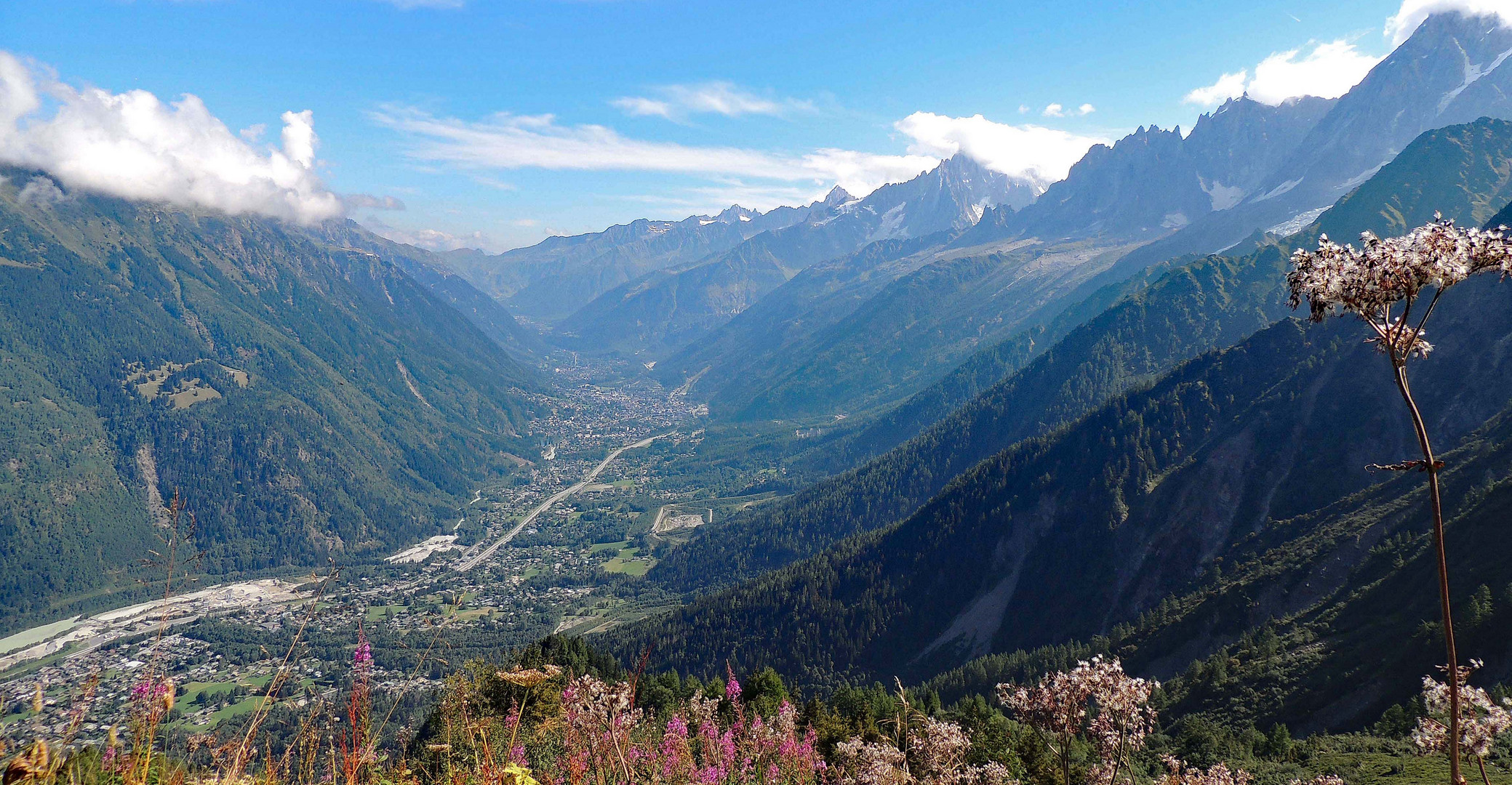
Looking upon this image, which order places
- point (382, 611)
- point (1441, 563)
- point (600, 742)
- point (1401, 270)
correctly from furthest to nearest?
point (382, 611)
point (600, 742)
point (1401, 270)
point (1441, 563)

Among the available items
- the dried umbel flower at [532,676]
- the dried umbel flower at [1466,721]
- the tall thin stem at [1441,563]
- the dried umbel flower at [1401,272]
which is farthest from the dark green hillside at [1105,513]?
the dried umbel flower at [532,676]

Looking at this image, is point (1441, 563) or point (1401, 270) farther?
point (1401, 270)

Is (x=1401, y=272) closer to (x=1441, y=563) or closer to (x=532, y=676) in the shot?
(x=1441, y=563)

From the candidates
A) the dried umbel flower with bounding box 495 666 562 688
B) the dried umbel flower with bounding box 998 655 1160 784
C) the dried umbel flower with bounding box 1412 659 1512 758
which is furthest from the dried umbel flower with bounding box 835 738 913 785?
the dried umbel flower with bounding box 1412 659 1512 758

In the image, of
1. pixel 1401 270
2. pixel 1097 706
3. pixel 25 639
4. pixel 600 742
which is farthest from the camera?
pixel 25 639

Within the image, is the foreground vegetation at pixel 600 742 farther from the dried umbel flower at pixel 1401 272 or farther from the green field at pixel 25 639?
the green field at pixel 25 639

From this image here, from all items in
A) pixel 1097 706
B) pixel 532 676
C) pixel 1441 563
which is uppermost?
pixel 1441 563

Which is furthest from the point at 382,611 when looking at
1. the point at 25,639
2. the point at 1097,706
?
the point at 1097,706

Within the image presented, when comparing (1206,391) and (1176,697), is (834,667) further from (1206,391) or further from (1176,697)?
(1206,391)

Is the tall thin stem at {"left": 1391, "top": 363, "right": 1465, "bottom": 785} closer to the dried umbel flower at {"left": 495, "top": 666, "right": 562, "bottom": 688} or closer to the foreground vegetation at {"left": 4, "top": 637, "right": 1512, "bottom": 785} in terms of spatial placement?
the foreground vegetation at {"left": 4, "top": 637, "right": 1512, "bottom": 785}
